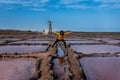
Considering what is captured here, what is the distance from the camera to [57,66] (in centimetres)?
1049

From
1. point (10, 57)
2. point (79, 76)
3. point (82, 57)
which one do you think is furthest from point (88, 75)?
point (10, 57)

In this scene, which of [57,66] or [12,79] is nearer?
[12,79]

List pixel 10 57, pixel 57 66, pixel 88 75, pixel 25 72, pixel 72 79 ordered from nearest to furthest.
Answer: pixel 72 79 → pixel 88 75 → pixel 25 72 → pixel 57 66 → pixel 10 57

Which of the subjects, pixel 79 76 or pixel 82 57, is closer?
pixel 79 76

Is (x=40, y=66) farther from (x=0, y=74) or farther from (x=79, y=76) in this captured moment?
(x=79, y=76)

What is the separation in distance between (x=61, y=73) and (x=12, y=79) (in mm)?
1851

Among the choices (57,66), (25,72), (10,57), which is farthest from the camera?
(10,57)

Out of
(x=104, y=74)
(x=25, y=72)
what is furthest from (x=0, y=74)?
(x=104, y=74)

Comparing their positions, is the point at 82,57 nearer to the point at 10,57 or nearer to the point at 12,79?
the point at 10,57

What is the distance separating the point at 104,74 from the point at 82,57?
4646 mm

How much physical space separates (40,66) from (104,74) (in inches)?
115

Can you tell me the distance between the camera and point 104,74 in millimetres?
9180

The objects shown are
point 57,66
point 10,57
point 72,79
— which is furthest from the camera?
point 10,57

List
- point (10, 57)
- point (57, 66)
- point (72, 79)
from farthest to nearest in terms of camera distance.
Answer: point (10, 57) → point (57, 66) → point (72, 79)
